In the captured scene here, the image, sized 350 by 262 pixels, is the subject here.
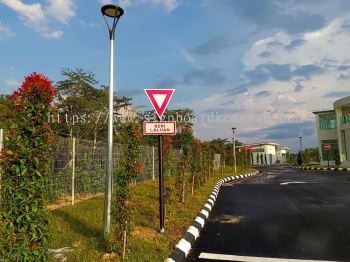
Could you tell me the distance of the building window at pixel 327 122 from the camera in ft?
162

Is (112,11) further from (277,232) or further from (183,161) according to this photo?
(183,161)

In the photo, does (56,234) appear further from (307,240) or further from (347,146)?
(347,146)

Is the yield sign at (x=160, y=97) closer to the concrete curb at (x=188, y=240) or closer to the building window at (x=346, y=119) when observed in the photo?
the concrete curb at (x=188, y=240)

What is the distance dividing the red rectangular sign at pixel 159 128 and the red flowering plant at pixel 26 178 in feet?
10.1

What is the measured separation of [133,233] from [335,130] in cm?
4840

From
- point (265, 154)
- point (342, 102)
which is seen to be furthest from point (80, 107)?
point (265, 154)

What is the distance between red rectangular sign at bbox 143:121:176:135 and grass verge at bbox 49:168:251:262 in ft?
5.56

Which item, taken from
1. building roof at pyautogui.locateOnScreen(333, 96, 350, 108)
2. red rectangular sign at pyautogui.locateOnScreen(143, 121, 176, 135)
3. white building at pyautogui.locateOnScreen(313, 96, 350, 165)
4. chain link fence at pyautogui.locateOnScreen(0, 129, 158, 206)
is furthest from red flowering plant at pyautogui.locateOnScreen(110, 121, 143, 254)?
building roof at pyautogui.locateOnScreen(333, 96, 350, 108)

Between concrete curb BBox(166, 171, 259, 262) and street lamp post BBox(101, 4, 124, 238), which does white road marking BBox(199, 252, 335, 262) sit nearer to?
concrete curb BBox(166, 171, 259, 262)


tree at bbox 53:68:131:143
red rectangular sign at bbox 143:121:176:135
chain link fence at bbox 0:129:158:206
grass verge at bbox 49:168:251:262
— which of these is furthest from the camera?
tree at bbox 53:68:131:143

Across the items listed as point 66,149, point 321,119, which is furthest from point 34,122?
point 321,119

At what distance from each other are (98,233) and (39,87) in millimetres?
3510

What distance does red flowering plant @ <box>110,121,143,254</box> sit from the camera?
490cm

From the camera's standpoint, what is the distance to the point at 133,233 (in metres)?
6.13
